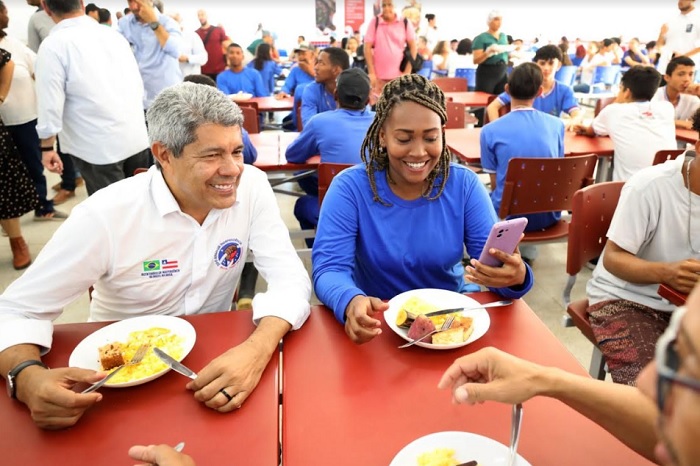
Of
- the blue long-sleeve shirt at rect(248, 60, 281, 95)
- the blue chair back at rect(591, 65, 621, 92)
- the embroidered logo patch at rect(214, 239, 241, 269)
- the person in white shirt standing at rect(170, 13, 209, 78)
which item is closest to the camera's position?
the embroidered logo patch at rect(214, 239, 241, 269)

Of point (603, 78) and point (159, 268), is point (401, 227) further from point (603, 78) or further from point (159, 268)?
point (603, 78)

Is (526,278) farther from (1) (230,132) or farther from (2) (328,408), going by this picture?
(1) (230,132)

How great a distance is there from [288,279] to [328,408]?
1.91ft

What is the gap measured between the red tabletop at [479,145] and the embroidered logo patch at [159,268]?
7.58 feet

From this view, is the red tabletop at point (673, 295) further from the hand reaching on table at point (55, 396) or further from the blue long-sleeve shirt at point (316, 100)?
the blue long-sleeve shirt at point (316, 100)

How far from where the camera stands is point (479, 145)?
3740mm

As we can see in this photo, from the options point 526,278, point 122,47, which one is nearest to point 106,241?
point 526,278

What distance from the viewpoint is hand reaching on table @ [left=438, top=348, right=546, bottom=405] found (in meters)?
0.90

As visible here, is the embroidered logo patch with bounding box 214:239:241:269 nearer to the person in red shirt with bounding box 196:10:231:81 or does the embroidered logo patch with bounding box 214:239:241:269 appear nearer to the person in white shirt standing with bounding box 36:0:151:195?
the person in white shirt standing with bounding box 36:0:151:195

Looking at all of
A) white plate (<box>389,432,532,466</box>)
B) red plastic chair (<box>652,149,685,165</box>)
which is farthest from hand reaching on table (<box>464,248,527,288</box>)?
red plastic chair (<box>652,149,685,165</box>)

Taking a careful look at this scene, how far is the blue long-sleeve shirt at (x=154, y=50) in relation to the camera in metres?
4.29

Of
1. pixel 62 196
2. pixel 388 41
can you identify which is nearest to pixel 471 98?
pixel 388 41

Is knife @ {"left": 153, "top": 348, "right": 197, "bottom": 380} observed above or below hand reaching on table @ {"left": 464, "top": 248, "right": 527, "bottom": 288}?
below

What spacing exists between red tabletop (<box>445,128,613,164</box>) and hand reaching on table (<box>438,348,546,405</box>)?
2.55m
